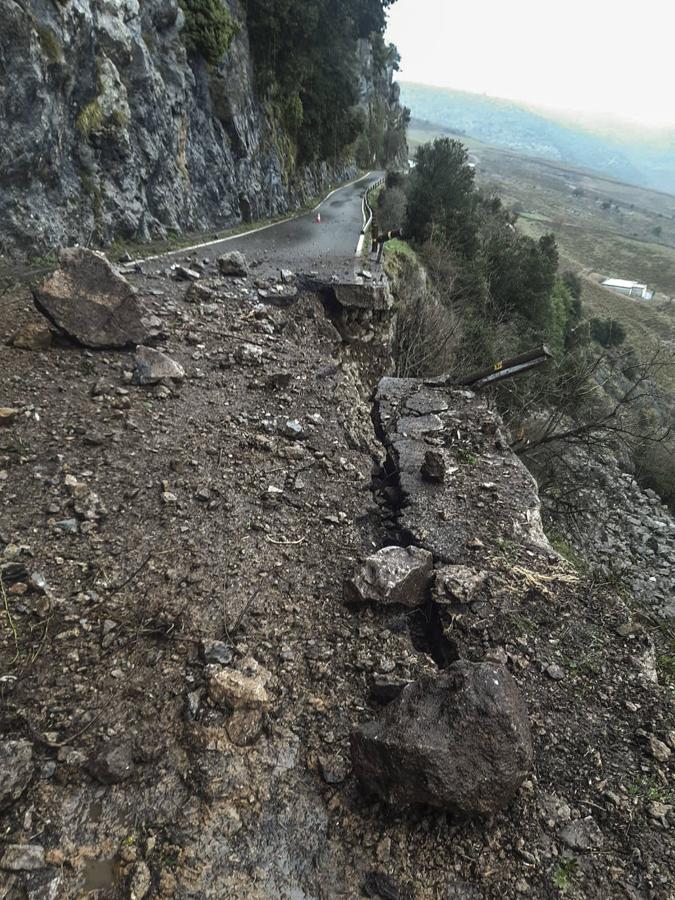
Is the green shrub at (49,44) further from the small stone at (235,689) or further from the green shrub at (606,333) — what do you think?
the green shrub at (606,333)

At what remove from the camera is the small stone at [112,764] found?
2432 mm

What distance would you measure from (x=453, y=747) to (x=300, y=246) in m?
13.6

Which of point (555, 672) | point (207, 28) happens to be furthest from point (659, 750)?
point (207, 28)

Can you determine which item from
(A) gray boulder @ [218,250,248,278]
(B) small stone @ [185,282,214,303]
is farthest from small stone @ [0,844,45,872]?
(A) gray boulder @ [218,250,248,278]

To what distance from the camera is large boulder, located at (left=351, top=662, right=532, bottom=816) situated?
2.38 m

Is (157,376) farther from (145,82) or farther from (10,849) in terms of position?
(145,82)

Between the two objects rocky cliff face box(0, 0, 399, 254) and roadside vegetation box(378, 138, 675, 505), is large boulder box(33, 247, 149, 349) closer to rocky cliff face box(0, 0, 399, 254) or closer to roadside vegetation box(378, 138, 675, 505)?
rocky cliff face box(0, 0, 399, 254)

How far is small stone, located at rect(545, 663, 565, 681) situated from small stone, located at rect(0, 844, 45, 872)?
3075 mm

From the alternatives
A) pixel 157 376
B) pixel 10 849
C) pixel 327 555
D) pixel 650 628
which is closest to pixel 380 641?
pixel 327 555

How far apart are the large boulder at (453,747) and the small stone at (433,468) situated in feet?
9.13

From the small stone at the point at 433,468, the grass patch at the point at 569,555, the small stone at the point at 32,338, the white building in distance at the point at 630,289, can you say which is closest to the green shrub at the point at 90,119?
the small stone at the point at 32,338

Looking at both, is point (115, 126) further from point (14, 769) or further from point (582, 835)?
point (582, 835)

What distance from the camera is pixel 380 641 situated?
354cm

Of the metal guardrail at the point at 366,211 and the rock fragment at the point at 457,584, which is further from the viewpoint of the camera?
the metal guardrail at the point at 366,211
